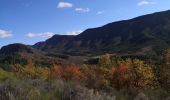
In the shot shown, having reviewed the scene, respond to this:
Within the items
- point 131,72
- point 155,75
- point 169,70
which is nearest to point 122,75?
point 131,72

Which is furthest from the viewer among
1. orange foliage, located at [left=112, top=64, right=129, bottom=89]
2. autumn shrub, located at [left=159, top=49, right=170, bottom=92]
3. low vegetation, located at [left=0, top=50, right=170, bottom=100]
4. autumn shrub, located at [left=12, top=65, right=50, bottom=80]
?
orange foliage, located at [left=112, top=64, right=129, bottom=89]

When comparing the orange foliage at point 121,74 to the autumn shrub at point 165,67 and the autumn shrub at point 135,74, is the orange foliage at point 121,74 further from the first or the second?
the autumn shrub at point 165,67

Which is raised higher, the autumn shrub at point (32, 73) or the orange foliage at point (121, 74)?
the autumn shrub at point (32, 73)

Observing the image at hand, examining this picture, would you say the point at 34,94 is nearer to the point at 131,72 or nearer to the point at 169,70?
the point at 169,70

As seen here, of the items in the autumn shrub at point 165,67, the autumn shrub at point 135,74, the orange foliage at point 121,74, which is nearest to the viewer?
the autumn shrub at point 165,67

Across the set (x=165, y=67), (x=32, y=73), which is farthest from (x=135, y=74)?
(x=32, y=73)

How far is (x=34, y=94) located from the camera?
9242mm

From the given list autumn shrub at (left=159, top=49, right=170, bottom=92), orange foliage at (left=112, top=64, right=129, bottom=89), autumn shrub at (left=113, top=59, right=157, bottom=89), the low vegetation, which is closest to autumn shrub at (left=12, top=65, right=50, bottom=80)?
the low vegetation

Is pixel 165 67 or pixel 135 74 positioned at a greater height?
pixel 165 67

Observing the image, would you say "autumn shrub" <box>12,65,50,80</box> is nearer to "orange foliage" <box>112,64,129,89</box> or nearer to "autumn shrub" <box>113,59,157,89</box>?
"orange foliage" <box>112,64,129,89</box>

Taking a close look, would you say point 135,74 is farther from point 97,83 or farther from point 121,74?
point 97,83

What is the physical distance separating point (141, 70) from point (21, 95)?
192 ft

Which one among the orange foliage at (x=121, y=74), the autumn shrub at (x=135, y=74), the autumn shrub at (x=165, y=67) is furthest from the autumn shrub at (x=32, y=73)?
the autumn shrub at (x=165, y=67)

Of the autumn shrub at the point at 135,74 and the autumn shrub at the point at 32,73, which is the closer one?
the autumn shrub at the point at 32,73
